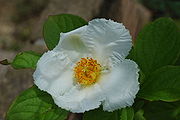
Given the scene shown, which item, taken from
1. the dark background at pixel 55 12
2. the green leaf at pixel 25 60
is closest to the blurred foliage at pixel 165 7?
the dark background at pixel 55 12

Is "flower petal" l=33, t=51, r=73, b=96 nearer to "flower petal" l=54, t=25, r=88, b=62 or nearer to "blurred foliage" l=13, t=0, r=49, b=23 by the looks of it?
"flower petal" l=54, t=25, r=88, b=62

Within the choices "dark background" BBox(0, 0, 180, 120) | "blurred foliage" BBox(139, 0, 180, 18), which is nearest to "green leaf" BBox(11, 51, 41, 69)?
"dark background" BBox(0, 0, 180, 120)

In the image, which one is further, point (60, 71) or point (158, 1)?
point (158, 1)

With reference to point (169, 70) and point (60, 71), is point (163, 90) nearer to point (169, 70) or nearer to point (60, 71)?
point (169, 70)

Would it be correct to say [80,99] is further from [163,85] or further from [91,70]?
[163,85]

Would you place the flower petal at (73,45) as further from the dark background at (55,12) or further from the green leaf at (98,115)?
the dark background at (55,12)

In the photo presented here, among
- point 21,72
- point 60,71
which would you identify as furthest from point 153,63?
point 21,72

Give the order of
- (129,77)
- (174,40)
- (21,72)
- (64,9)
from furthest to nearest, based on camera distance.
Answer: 1. (64,9)
2. (21,72)
3. (174,40)
4. (129,77)
